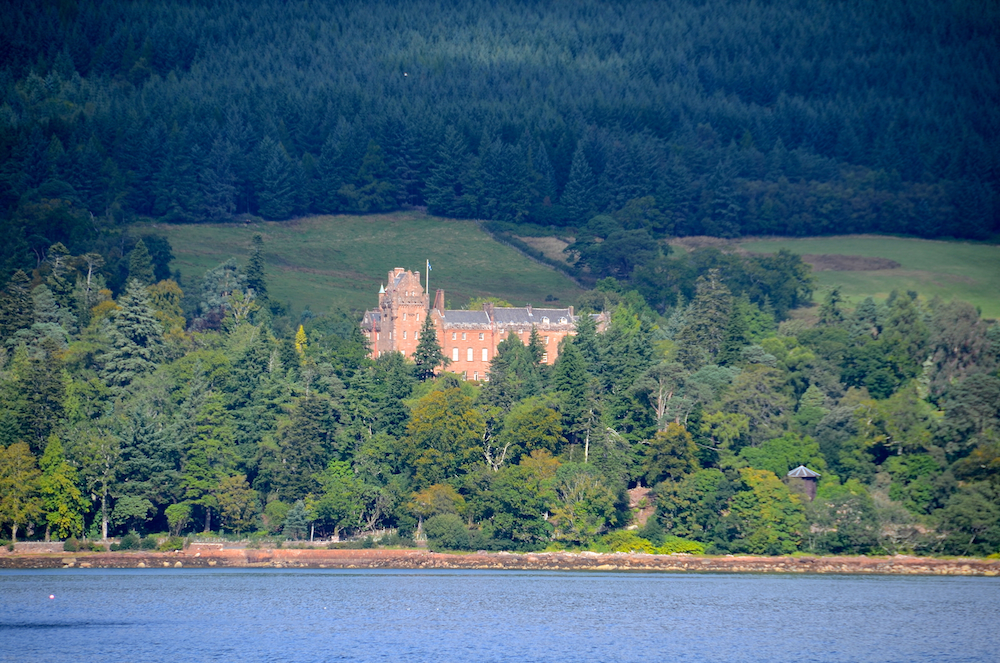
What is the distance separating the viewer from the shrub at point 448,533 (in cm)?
8388

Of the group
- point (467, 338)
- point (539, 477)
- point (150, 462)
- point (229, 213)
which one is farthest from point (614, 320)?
point (229, 213)

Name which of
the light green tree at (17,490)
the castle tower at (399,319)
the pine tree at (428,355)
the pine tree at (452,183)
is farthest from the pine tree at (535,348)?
the pine tree at (452,183)

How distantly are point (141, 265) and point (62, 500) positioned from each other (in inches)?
2002

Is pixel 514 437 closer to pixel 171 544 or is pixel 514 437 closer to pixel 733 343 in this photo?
pixel 171 544

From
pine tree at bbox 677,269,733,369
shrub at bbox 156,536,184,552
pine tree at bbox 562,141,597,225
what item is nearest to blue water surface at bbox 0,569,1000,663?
shrub at bbox 156,536,184,552

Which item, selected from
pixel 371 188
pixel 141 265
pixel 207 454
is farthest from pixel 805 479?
pixel 371 188

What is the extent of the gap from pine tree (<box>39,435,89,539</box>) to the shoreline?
227cm

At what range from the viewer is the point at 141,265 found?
129 metres

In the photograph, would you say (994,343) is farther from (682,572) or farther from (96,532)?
(96,532)

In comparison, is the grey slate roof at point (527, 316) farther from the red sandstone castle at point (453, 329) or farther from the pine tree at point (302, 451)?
the pine tree at point (302, 451)

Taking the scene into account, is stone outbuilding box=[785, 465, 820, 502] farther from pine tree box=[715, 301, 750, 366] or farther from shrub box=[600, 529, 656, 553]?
pine tree box=[715, 301, 750, 366]

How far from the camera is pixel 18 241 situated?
412 feet

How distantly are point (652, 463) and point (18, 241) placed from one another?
68.9 metres

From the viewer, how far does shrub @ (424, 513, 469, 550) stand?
8388 cm
